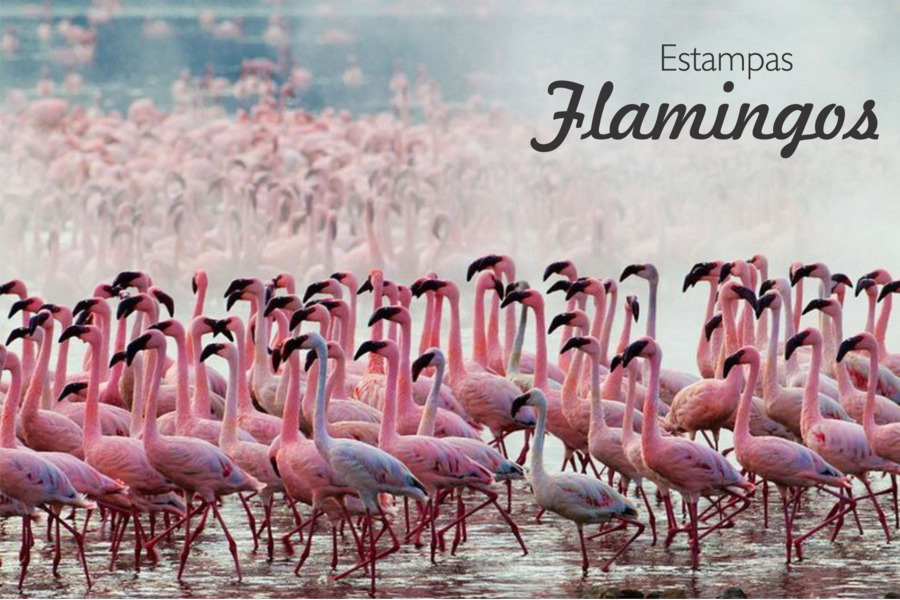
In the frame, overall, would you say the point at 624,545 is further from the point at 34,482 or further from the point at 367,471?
the point at 34,482

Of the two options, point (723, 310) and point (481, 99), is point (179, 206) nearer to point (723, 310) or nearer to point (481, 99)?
point (723, 310)

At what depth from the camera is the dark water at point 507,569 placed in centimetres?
762

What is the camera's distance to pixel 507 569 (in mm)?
8055

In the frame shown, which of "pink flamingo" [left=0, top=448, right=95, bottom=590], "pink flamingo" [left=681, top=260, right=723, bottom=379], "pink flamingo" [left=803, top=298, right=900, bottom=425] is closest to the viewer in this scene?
"pink flamingo" [left=0, top=448, right=95, bottom=590]

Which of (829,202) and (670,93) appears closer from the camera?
(829,202)

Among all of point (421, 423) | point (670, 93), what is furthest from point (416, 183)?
point (421, 423)

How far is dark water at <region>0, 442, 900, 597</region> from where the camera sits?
7625 mm

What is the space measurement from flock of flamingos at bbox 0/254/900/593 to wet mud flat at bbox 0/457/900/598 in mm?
85

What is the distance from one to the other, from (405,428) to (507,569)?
114 cm

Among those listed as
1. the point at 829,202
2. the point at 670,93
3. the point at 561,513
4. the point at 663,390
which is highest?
the point at 670,93

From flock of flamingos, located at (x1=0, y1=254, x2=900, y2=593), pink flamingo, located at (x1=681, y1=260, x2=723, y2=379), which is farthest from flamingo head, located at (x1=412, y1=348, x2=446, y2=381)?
pink flamingo, located at (x1=681, y1=260, x2=723, y2=379)

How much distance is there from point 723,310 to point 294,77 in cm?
2246

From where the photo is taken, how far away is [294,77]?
32.0 m

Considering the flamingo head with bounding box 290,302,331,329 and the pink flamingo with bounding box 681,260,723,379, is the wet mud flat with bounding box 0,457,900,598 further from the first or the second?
the pink flamingo with bounding box 681,260,723,379
